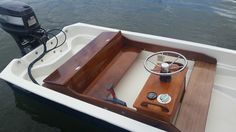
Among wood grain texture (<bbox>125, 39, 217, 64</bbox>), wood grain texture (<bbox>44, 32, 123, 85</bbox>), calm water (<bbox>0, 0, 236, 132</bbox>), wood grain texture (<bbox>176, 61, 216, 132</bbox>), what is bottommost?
calm water (<bbox>0, 0, 236, 132</bbox>)

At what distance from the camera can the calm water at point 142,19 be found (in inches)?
148

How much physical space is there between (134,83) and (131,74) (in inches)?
6.0

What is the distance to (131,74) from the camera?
252cm

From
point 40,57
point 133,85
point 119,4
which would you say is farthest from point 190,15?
point 40,57

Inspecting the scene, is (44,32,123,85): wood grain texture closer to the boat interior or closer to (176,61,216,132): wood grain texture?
the boat interior

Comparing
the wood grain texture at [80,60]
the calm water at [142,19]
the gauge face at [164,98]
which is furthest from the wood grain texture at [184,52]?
the calm water at [142,19]

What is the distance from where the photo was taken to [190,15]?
15.6 ft

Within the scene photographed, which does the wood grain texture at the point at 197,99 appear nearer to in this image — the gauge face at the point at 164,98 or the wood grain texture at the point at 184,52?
the wood grain texture at the point at 184,52

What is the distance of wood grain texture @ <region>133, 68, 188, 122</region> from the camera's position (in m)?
1.60

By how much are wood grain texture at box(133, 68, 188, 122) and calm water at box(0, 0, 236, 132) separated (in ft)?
4.99

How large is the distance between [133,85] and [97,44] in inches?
23.5

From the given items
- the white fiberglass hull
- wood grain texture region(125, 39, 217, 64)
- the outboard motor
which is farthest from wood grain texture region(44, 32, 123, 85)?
the outboard motor

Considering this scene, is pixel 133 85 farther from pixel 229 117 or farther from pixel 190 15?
pixel 190 15

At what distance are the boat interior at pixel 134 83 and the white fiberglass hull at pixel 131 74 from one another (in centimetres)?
7
